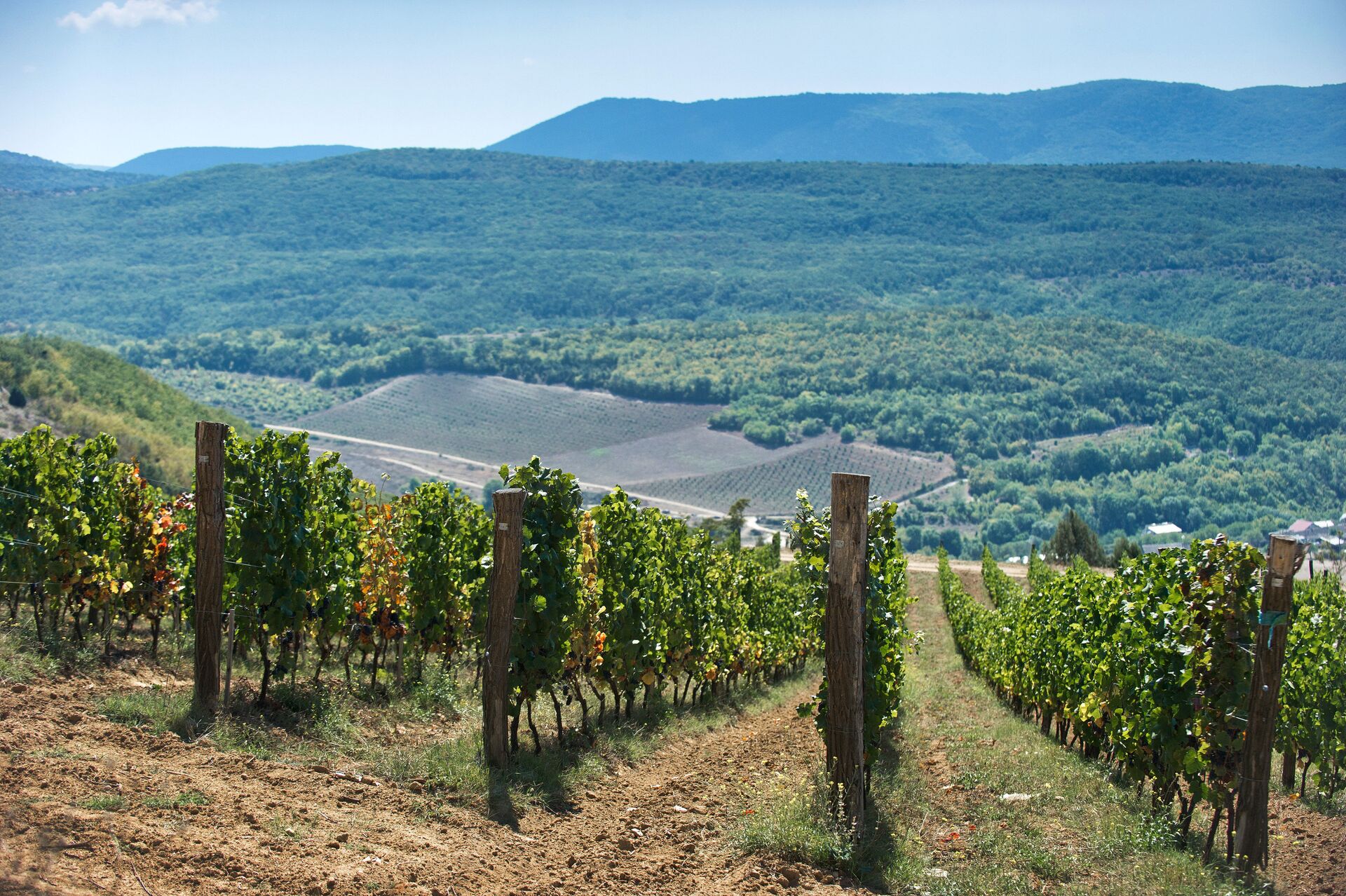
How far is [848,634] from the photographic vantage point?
25.8 ft

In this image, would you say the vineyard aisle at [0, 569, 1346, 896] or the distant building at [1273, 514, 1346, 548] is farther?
the distant building at [1273, 514, 1346, 548]

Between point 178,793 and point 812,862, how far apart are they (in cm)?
382

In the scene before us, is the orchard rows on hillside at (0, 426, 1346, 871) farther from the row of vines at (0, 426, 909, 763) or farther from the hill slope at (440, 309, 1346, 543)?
the hill slope at (440, 309, 1346, 543)

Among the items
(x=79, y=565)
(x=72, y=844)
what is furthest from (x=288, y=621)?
(x=72, y=844)

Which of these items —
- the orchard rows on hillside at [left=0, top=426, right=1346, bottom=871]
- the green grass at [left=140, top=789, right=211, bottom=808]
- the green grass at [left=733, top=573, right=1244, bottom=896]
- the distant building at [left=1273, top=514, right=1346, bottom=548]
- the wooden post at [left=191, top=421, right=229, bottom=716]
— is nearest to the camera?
the green grass at [left=140, top=789, right=211, bottom=808]

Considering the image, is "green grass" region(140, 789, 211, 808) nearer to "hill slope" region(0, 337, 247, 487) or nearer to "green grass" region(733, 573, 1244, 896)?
"green grass" region(733, 573, 1244, 896)

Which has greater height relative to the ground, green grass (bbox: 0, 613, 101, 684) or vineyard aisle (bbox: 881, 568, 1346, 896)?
green grass (bbox: 0, 613, 101, 684)

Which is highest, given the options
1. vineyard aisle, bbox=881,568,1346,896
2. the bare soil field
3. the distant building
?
vineyard aisle, bbox=881,568,1346,896

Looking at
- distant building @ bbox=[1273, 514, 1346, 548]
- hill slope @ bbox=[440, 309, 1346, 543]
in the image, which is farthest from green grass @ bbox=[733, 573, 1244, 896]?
hill slope @ bbox=[440, 309, 1346, 543]

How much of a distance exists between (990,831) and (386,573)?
256 inches

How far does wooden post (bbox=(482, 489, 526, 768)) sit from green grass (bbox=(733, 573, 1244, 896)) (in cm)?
187

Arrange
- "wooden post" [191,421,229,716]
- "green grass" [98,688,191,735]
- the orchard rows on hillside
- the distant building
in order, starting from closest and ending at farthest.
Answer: "green grass" [98,688,191,735] < "wooden post" [191,421,229,716] < the orchard rows on hillside < the distant building

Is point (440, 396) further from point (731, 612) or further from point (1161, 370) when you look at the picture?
point (731, 612)

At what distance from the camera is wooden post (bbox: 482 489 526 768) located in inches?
324
